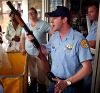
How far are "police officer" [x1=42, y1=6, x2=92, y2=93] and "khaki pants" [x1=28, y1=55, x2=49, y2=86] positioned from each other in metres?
1.43

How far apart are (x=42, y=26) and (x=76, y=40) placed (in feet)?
5.18

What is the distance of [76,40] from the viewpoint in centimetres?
195

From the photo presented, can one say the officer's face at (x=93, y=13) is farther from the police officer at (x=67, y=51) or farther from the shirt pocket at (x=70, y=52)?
the shirt pocket at (x=70, y=52)

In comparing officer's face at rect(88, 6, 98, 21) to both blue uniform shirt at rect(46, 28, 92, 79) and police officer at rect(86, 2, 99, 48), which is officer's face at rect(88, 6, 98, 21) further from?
blue uniform shirt at rect(46, 28, 92, 79)

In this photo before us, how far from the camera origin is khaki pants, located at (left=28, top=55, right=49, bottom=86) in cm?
356

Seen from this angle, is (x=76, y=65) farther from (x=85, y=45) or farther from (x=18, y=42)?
(x=18, y=42)

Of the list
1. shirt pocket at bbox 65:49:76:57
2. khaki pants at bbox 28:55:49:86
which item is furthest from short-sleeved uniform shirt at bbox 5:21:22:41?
shirt pocket at bbox 65:49:76:57

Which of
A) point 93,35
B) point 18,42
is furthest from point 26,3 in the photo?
point 93,35

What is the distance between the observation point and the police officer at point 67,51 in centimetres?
192

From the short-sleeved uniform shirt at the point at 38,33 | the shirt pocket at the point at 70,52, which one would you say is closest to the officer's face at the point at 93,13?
the shirt pocket at the point at 70,52

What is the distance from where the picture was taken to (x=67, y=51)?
6.56 ft

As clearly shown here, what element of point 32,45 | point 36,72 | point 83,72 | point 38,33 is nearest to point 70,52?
point 83,72

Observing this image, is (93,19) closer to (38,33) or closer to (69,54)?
(69,54)

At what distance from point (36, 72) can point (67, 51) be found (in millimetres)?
1776
